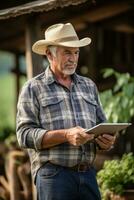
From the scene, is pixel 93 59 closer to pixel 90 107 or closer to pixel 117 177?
pixel 117 177

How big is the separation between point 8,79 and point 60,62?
3891 cm

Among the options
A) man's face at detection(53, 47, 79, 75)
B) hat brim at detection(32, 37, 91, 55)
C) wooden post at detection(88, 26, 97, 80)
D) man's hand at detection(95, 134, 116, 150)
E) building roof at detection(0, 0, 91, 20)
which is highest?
building roof at detection(0, 0, 91, 20)

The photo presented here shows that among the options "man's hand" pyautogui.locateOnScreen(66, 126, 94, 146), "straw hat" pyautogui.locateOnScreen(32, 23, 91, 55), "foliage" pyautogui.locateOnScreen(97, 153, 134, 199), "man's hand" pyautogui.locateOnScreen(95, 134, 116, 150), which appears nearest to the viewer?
"man's hand" pyautogui.locateOnScreen(66, 126, 94, 146)

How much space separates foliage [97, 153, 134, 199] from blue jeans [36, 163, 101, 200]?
62.0 inches

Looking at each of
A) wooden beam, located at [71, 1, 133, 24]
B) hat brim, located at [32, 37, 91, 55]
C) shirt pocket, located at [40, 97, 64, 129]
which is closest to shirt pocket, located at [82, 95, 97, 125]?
shirt pocket, located at [40, 97, 64, 129]

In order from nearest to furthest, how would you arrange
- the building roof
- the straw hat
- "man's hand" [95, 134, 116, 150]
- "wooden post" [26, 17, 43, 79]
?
"man's hand" [95, 134, 116, 150]
the straw hat
the building roof
"wooden post" [26, 17, 43, 79]

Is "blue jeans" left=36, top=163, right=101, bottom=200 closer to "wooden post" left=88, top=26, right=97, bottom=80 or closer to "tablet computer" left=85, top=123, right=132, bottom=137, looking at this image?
"tablet computer" left=85, top=123, right=132, bottom=137

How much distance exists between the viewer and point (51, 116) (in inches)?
203

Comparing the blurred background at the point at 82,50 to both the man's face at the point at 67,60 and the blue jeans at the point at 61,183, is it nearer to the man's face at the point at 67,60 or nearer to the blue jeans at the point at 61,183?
the man's face at the point at 67,60

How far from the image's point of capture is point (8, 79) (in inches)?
1731

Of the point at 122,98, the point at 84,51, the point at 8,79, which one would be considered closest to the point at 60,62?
the point at 122,98

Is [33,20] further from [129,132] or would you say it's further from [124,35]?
[124,35]

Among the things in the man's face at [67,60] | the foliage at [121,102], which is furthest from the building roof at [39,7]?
the man's face at [67,60]

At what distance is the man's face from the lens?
5199 millimetres
